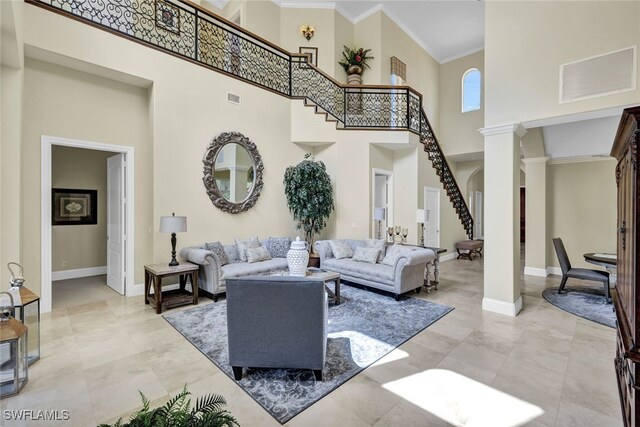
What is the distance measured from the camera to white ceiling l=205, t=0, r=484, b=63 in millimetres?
8039

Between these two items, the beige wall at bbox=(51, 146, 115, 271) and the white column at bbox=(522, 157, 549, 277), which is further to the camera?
the white column at bbox=(522, 157, 549, 277)

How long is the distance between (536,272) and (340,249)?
472 cm

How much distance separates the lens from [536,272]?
6.82m

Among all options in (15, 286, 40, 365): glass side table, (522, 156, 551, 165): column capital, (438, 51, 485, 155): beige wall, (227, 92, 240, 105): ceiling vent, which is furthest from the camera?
(438, 51, 485, 155): beige wall

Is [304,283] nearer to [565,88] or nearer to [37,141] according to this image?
[565,88]

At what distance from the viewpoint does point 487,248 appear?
14.8 ft

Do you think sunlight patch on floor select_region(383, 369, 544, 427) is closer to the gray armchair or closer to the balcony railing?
the gray armchair

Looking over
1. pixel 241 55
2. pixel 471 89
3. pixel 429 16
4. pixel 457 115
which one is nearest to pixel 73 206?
pixel 241 55

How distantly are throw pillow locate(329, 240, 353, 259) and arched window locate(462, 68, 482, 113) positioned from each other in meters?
6.89

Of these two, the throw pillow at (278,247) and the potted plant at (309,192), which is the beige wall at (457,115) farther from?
the throw pillow at (278,247)

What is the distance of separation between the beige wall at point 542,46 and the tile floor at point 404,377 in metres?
2.91

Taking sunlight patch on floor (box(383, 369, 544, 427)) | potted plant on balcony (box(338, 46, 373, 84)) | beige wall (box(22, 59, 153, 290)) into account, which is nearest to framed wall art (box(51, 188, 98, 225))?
beige wall (box(22, 59, 153, 290))

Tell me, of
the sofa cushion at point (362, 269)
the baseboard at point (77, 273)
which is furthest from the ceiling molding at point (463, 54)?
the baseboard at point (77, 273)

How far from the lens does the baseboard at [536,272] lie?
6.73 metres
